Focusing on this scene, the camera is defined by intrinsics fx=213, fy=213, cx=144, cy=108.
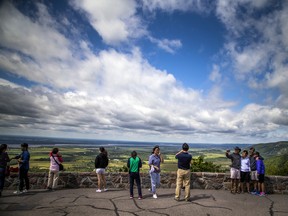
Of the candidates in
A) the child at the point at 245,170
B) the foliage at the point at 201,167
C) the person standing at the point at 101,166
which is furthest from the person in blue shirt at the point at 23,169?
the foliage at the point at 201,167

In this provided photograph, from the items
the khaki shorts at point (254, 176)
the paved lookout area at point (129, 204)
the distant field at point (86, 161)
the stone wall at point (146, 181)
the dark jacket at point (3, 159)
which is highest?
the dark jacket at point (3, 159)

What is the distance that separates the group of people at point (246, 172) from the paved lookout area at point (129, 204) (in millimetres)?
537

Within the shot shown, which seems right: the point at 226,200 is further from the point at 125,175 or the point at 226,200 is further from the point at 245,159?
the point at 125,175

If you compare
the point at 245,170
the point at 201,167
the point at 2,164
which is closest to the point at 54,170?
the point at 2,164

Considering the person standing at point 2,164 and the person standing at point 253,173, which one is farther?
the person standing at point 253,173

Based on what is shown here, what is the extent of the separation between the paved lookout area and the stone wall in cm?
83

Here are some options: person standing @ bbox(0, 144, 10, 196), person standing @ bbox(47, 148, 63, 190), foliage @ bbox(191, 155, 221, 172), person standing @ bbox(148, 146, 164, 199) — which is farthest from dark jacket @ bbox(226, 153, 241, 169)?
person standing @ bbox(0, 144, 10, 196)

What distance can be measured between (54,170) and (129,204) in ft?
14.3

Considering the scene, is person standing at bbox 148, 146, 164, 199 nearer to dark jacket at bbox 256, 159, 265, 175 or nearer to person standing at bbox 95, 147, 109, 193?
person standing at bbox 95, 147, 109, 193

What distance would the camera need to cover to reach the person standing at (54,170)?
993 centimetres

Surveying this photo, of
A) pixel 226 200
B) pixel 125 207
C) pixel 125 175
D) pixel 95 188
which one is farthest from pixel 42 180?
pixel 226 200

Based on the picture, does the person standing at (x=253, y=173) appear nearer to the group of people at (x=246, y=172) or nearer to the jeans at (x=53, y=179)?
the group of people at (x=246, y=172)

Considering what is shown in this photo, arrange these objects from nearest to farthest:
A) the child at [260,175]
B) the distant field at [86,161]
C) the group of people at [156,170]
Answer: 1. the group of people at [156,170]
2. the child at [260,175]
3. the distant field at [86,161]

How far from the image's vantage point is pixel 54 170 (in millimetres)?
9930
